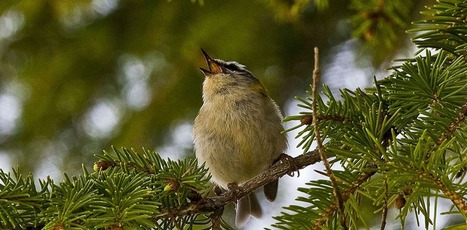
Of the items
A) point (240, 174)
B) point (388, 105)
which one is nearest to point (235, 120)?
point (240, 174)

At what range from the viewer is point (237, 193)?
2.38 m

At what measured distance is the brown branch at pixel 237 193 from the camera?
2.21 m

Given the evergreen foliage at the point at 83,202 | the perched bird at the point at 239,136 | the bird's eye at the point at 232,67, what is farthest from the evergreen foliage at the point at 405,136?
the bird's eye at the point at 232,67

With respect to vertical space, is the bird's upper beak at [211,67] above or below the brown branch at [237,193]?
above

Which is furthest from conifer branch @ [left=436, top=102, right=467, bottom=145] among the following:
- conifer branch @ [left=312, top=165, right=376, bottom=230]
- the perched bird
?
the perched bird

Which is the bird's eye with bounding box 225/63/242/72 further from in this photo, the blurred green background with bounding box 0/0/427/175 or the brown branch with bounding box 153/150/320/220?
the brown branch with bounding box 153/150/320/220

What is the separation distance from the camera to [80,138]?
3.98 metres

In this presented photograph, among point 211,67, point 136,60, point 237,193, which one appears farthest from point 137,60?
point 237,193

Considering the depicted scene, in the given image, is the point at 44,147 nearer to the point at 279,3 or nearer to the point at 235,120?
the point at 235,120

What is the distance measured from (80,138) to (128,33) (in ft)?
2.19

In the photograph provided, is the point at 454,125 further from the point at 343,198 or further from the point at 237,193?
the point at 237,193

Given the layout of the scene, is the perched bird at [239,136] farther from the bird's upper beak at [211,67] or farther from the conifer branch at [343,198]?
the conifer branch at [343,198]

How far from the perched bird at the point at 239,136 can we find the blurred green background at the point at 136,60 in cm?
18

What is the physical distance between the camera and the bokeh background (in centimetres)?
383
